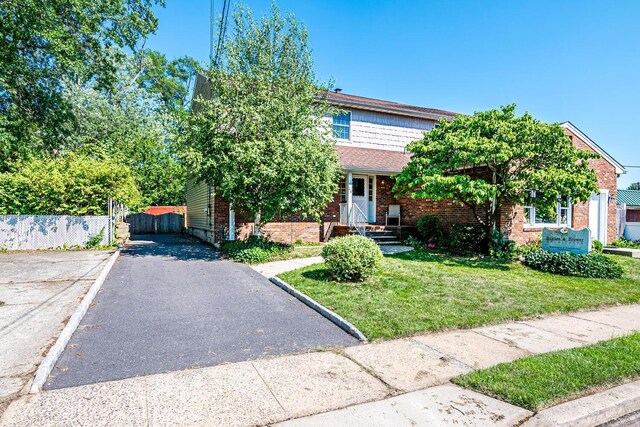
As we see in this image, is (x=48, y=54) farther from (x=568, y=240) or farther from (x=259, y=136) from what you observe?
(x=568, y=240)

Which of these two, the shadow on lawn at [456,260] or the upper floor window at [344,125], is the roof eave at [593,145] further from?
the upper floor window at [344,125]

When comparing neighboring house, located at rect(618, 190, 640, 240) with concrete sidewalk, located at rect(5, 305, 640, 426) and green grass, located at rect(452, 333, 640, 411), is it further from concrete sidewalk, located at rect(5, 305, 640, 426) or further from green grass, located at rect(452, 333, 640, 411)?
concrete sidewalk, located at rect(5, 305, 640, 426)

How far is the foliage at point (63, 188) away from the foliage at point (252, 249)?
16.6 ft

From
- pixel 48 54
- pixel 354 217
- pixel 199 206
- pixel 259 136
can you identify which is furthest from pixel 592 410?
pixel 48 54

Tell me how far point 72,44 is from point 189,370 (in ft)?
55.8

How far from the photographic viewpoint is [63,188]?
12.7 m

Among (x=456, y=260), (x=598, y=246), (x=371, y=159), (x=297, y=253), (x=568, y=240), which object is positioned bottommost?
(x=456, y=260)

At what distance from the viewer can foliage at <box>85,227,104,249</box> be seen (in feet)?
43.6

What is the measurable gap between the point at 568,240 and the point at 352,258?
6796mm

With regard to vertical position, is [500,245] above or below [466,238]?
below

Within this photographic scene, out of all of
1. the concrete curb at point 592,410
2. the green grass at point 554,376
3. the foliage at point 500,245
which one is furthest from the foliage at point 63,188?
the concrete curb at point 592,410

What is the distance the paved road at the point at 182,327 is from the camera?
398cm

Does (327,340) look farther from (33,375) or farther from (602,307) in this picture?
(602,307)

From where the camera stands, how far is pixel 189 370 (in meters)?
3.80
